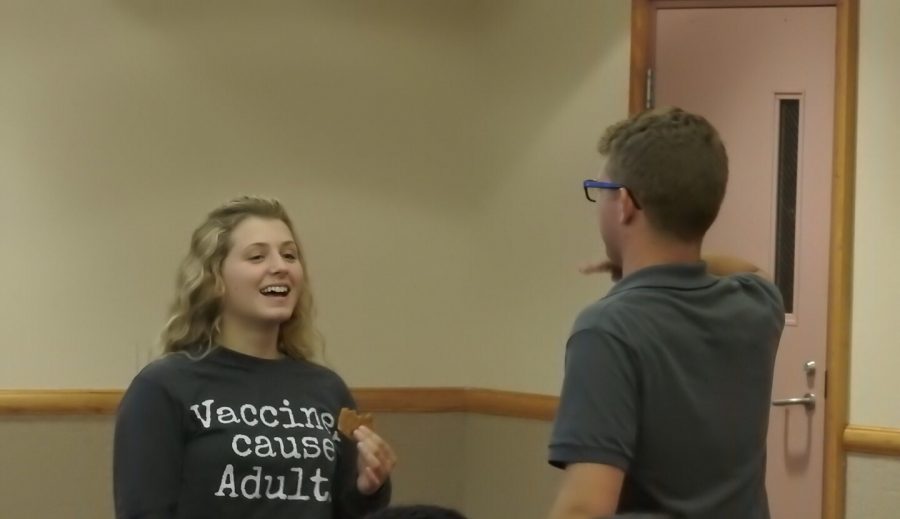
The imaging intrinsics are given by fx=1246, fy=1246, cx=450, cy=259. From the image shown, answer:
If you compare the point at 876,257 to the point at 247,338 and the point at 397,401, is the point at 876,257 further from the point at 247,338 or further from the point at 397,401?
the point at 247,338

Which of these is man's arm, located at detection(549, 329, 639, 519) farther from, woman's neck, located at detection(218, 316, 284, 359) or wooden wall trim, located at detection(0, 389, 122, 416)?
wooden wall trim, located at detection(0, 389, 122, 416)

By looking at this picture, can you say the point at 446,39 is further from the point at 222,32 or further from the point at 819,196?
the point at 819,196

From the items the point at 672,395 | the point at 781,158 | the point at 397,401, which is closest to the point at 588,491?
the point at 672,395

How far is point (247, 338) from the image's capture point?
249cm

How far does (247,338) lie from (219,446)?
0.85 feet

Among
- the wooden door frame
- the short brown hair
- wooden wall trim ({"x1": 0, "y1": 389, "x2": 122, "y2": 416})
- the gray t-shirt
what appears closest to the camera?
the short brown hair

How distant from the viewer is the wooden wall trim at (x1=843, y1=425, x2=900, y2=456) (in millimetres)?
3674

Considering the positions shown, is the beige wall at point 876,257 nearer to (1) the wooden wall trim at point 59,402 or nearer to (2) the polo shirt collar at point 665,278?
(2) the polo shirt collar at point 665,278

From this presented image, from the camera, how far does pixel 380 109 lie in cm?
439

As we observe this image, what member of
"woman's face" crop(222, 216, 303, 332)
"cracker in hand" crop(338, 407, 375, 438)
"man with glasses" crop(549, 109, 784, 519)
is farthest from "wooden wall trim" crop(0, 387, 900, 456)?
"man with glasses" crop(549, 109, 784, 519)

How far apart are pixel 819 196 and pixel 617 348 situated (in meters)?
2.54

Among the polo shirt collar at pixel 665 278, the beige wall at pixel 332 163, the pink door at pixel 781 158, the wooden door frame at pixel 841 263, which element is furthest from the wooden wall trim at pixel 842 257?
the polo shirt collar at pixel 665 278

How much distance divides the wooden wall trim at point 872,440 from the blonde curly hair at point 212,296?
1.89 metres

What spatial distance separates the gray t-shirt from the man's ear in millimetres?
896
